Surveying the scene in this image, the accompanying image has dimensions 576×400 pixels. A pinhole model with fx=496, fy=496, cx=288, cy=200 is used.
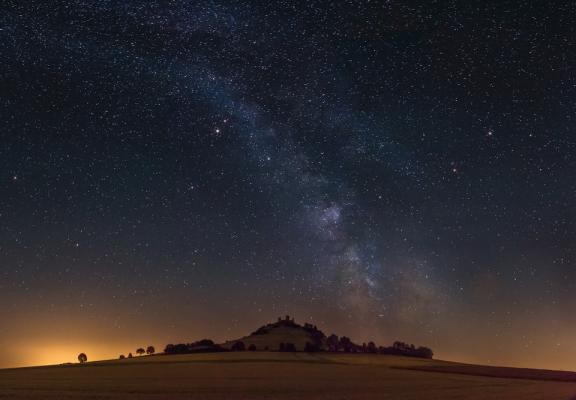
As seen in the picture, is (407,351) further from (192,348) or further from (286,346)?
(192,348)

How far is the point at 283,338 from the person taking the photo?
6634 inches

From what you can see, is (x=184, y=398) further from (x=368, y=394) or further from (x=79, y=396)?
(x=368, y=394)

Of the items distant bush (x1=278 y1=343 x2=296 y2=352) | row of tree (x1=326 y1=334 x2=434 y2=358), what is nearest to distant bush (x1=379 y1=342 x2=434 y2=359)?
row of tree (x1=326 y1=334 x2=434 y2=358)

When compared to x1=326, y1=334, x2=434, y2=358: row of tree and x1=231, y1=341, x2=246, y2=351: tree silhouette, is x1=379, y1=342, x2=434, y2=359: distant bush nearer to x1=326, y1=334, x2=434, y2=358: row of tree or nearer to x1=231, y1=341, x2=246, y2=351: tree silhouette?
x1=326, y1=334, x2=434, y2=358: row of tree

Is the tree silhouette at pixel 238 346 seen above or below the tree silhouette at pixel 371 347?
above

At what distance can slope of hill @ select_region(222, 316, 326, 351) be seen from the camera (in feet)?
493

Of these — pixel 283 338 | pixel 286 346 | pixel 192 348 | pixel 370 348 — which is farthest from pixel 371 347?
pixel 192 348

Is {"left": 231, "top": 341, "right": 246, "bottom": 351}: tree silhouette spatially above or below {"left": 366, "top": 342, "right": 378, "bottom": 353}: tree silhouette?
above

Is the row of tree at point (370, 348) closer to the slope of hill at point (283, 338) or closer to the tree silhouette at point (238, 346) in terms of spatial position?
the slope of hill at point (283, 338)

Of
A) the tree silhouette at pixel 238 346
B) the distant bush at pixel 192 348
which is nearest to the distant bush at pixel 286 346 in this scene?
the tree silhouette at pixel 238 346

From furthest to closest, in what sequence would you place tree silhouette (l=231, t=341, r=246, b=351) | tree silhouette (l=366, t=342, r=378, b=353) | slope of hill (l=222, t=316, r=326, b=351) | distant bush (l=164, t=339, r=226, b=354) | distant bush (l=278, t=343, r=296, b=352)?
1. tree silhouette (l=366, t=342, r=378, b=353)
2. slope of hill (l=222, t=316, r=326, b=351)
3. distant bush (l=278, t=343, r=296, b=352)
4. tree silhouette (l=231, t=341, r=246, b=351)
5. distant bush (l=164, t=339, r=226, b=354)

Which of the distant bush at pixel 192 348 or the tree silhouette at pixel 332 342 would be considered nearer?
the distant bush at pixel 192 348

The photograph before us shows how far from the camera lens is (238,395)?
2847 centimetres

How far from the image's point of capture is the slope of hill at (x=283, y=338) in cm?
15018
